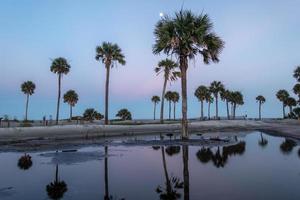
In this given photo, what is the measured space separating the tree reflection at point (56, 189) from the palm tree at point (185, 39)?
74.9 ft

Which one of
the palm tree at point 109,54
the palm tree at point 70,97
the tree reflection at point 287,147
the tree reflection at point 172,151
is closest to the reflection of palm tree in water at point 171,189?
the tree reflection at point 172,151

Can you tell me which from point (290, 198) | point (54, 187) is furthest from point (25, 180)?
point (290, 198)

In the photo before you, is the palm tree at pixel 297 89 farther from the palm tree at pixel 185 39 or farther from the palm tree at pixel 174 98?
the palm tree at pixel 185 39

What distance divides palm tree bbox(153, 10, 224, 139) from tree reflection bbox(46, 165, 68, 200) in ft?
74.9

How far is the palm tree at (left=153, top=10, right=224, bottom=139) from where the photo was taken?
32875 millimetres

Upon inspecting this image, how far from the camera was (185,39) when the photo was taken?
3312 cm

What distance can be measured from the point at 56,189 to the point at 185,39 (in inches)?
957

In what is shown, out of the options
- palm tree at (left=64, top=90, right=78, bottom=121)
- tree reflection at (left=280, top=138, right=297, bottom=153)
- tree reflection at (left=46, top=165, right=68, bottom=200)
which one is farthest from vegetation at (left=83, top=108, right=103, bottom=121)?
tree reflection at (left=46, top=165, right=68, bottom=200)

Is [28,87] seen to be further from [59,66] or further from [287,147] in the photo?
[287,147]

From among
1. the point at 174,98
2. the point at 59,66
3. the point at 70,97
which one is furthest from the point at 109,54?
the point at 174,98

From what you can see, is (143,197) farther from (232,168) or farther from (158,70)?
(158,70)

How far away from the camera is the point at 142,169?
15.8 m

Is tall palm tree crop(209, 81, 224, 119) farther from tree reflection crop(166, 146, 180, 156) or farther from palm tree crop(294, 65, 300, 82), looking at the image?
→ tree reflection crop(166, 146, 180, 156)

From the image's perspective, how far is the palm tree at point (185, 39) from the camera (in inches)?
1294
